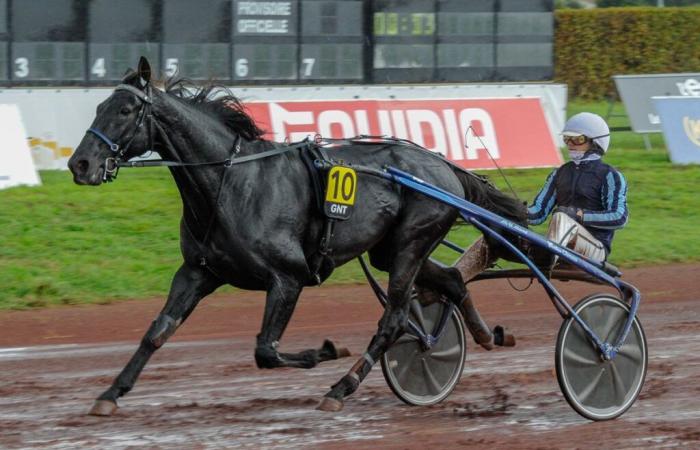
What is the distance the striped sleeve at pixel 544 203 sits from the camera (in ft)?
23.0

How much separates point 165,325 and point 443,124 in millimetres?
10061

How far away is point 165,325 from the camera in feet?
20.5

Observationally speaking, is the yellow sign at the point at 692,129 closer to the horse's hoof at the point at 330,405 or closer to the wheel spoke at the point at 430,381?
the wheel spoke at the point at 430,381

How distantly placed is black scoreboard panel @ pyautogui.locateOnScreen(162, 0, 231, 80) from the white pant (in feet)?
34.3

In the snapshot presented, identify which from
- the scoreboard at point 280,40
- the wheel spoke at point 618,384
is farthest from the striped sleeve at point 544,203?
the scoreboard at point 280,40

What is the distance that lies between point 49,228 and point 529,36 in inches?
342

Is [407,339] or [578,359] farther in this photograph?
[407,339]

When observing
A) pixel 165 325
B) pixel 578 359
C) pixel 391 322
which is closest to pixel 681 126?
pixel 578 359

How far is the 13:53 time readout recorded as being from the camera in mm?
17875

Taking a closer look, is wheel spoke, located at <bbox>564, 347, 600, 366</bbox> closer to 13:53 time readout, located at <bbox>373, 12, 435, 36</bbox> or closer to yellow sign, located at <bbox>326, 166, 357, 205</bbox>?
yellow sign, located at <bbox>326, 166, 357, 205</bbox>

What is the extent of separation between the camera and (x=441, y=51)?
18234 mm

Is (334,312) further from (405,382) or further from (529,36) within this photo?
(529,36)

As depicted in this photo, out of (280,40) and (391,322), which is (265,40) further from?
(391,322)

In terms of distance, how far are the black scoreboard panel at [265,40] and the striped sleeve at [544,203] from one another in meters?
10.4
